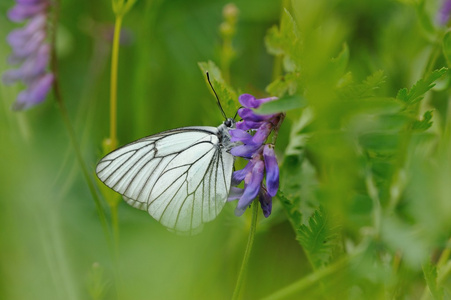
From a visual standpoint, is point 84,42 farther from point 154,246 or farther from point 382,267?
point 382,267

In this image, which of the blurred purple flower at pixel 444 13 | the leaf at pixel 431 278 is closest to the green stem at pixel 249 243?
the leaf at pixel 431 278

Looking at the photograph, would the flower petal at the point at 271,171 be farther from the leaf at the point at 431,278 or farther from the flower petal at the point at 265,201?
the leaf at the point at 431,278

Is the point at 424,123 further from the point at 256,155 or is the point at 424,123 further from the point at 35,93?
the point at 35,93

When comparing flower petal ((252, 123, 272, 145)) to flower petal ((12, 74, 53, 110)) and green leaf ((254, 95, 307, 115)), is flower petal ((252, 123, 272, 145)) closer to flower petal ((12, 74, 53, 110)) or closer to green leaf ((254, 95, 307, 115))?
green leaf ((254, 95, 307, 115))

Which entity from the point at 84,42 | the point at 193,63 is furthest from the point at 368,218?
the point at 84,42

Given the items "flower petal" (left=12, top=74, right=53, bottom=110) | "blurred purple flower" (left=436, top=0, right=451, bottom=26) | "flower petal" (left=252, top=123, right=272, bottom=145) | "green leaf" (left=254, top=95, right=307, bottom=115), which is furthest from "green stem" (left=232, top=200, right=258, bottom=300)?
"flower petal" (left=12, top=74, right=53, bottom=110)

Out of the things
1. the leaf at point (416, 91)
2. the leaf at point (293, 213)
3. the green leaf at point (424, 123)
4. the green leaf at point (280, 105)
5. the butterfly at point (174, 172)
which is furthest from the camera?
the butterfly at point (174, 172)

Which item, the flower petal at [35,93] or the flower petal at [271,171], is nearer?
the flower petal at [271,171]

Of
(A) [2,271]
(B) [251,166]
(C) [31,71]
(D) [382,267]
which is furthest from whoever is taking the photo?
(C) [31,71]

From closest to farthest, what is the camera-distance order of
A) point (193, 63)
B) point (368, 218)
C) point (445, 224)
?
1. point (445, 224)
2. point (368, 218)
3. point (193, 63)
